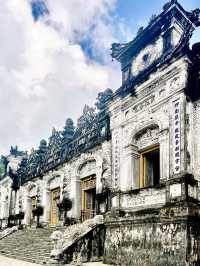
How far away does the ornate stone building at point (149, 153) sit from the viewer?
9.83m

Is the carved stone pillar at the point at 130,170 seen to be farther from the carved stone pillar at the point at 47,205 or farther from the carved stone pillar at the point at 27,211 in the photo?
the carved stone pillar at the point at 27,211

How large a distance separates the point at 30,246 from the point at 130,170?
5589 mm

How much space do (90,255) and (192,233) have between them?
405 cm

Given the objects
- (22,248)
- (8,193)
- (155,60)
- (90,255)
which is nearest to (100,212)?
(90,255)

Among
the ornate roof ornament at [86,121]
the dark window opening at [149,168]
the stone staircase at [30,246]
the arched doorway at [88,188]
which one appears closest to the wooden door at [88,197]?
the arched doorway at [88,188]

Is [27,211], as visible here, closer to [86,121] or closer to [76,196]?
[76,196]

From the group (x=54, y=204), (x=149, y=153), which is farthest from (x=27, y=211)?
(x=149, y=153)

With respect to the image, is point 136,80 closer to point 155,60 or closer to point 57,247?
point 155,60

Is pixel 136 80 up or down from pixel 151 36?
down

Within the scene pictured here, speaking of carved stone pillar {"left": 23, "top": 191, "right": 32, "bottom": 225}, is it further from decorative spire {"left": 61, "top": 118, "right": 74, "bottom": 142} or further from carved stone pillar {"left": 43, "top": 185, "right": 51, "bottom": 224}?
decorative spire {"left": 61, "top": 118, "right": 74, "bottom": 142}

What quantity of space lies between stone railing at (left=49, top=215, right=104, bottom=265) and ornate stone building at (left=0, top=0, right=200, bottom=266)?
0.35 m

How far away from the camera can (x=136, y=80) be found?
1268cm

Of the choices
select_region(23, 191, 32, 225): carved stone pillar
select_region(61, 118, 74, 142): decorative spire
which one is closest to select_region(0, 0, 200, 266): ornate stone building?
select_region(61, 118, 74, 142): decorative spire

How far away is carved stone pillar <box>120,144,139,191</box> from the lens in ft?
40.4
